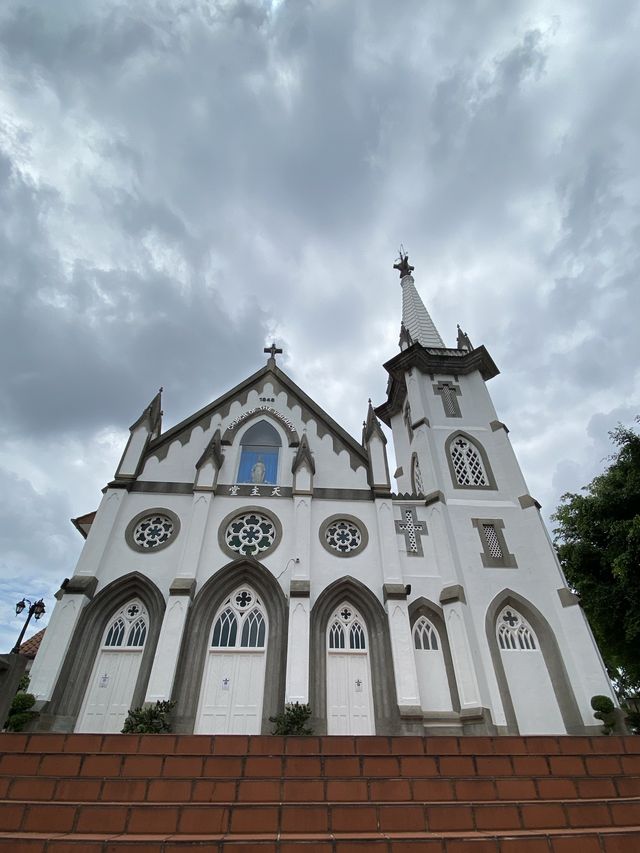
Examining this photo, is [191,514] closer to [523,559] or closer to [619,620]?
[523,559]

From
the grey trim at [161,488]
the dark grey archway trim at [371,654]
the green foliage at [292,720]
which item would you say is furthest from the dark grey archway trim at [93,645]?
the dark grey archway trim at [371,654]

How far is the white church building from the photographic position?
37.1 feet

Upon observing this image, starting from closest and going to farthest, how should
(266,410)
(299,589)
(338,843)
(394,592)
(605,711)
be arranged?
1. (338,843)
2. (605,711)
3. (299,589)
4. (394,592)
5. (266,410)

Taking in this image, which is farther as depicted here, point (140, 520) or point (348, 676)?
point (140, 520)

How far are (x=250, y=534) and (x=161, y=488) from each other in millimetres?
3599

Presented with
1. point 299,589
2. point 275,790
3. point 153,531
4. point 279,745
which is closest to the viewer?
point 275,790

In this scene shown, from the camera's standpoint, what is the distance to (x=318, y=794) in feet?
18.0

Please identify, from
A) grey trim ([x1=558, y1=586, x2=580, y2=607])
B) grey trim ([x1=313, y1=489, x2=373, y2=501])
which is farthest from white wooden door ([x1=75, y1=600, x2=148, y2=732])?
grey trim ([x1=558, y1=586, x2=580, y2=607])

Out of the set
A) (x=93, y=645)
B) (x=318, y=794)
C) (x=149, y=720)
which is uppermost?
(x=93, y=645)

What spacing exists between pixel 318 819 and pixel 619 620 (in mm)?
13847

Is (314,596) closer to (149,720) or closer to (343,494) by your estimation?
(343,494)

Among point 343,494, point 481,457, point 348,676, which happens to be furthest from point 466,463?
point 348,676

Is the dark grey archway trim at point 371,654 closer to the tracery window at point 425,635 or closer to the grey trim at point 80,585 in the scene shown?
the tracery window at point 425,635

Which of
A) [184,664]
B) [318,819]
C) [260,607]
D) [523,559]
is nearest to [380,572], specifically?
[260,607]
